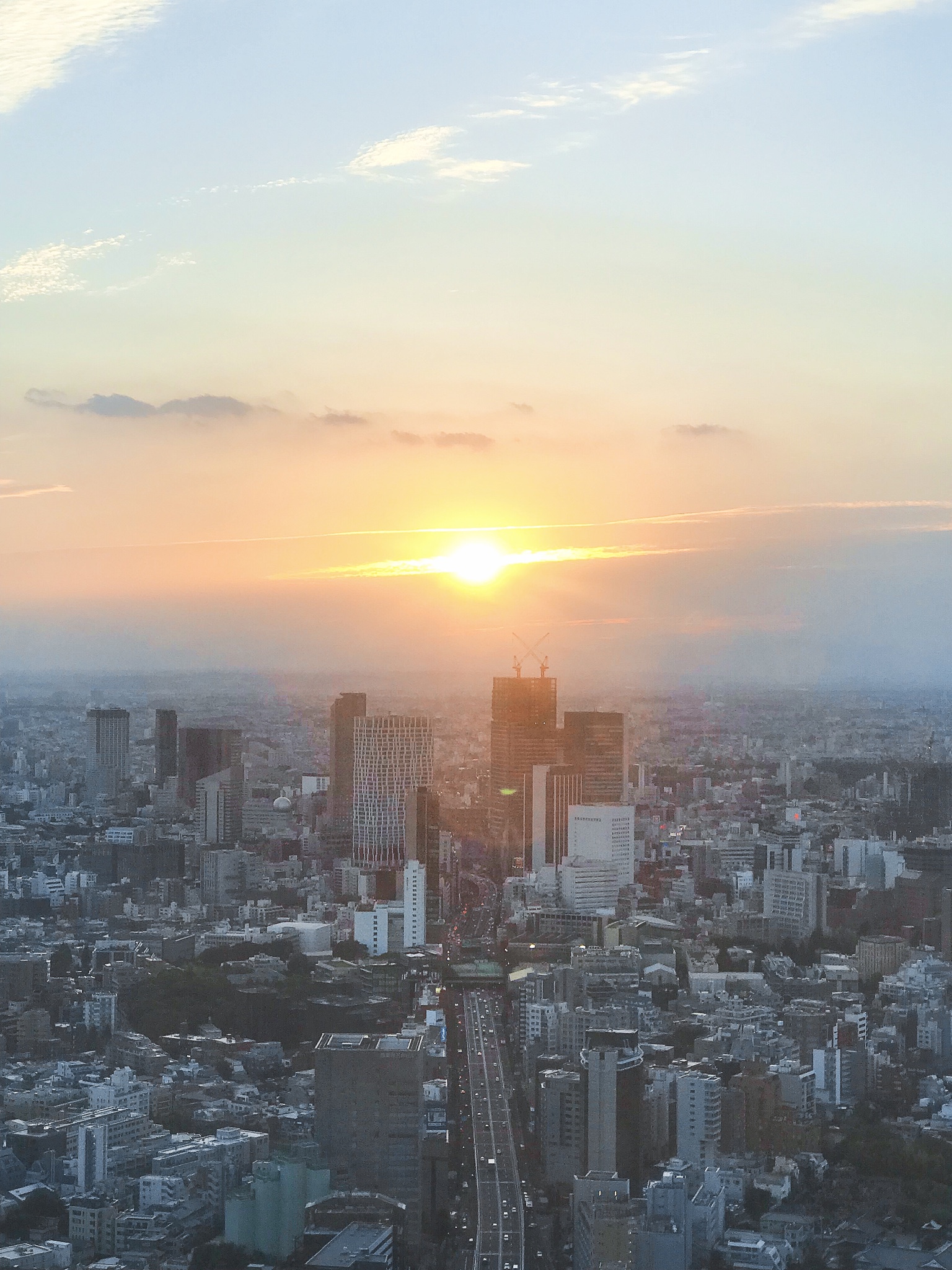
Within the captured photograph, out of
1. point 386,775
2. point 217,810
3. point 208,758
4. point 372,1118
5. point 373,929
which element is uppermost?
point 208,758

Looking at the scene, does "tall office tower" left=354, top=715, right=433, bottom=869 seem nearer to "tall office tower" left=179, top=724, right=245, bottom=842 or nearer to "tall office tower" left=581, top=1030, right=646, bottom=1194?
"tall office tower" left=179, top=724, right=245, bottom=842

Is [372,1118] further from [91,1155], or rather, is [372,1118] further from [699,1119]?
[699,1119]

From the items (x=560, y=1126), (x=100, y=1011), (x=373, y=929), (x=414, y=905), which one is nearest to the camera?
(x=560, y=1126)

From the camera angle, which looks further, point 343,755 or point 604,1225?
point 343,755

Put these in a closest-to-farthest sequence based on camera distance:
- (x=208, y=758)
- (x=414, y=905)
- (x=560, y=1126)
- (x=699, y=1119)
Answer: (x=560, y=1126) → (x=699, y=1119) → (x=414, y=905) → (x=208, y=758)

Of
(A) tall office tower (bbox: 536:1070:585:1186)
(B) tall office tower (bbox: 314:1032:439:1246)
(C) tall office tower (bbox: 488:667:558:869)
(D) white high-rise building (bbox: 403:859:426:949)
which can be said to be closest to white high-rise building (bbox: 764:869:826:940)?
(D) white high-rise building (bbox: 403:859:426:949)

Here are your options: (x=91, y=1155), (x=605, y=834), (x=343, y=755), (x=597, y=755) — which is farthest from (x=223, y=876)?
(x=91, y=1155)

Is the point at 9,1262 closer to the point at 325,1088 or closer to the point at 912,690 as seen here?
the point at 325,1088
